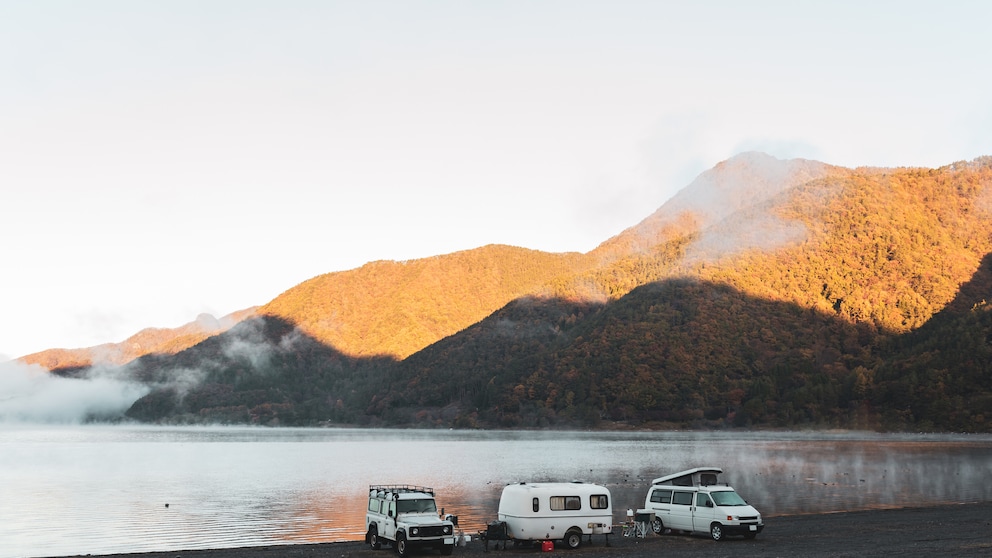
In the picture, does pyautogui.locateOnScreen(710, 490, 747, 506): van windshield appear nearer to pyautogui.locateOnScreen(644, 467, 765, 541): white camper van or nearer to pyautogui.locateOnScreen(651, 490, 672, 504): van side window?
pyautogui.locateOnScreen(644, 467, 765, 541): white camper van

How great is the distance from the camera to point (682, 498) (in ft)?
Answer: 152

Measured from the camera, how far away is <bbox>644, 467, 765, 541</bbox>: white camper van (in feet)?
143

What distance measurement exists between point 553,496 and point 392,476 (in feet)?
249

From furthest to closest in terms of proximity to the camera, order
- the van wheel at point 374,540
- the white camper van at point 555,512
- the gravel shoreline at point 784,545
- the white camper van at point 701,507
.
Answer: the white camper van at point 701,507 → the van wheel at point 374,540 → the white camper van at point 555,512 → the gravel shoreline at point 784,545

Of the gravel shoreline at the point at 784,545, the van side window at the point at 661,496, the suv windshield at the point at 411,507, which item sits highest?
the suv windshield at the point at 411,507

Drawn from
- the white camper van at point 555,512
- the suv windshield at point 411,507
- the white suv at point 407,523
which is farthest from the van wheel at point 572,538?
the suv windshield at point 411,507

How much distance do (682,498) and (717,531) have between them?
10.0ft

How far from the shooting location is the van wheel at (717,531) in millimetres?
43638

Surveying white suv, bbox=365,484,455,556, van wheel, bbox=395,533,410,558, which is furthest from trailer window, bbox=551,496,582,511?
van wheel, bbox=395,533,410,558

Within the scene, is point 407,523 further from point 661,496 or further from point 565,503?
point 661,496

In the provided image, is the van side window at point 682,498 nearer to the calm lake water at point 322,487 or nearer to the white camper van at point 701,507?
the white camper van at point 701,507

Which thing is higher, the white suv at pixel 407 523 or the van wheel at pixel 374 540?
the white suv at pixel 407 523

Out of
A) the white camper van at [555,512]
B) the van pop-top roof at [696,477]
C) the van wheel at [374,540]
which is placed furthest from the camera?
the van pop-top roof at [696,477]

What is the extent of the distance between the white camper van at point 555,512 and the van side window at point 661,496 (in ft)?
22.7
